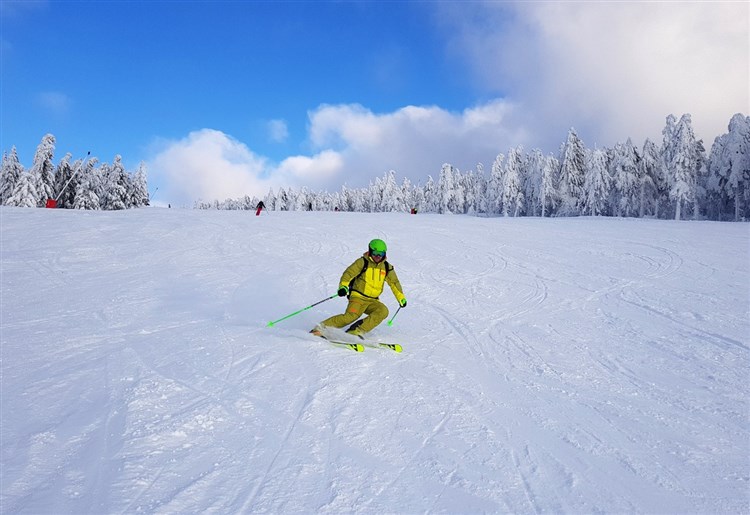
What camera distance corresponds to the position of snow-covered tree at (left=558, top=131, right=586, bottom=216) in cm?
5722

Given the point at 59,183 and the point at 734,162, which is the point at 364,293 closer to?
the point at 734,162

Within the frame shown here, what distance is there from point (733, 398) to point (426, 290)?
20.1 ft

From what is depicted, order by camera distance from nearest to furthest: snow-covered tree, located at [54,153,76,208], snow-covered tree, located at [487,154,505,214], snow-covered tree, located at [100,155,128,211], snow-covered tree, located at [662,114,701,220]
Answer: snow-covered tree, located at [662,114,701,220]
snow-covered tree, located at [100,155,128,211]
snow-covered tree, located at [54,153,76,208]
snow-covered tree, located at [487,154,505,214]

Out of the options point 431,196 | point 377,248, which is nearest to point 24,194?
point 377,248

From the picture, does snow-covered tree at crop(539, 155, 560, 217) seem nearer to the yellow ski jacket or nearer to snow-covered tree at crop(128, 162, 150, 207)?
the yellow ski jacket

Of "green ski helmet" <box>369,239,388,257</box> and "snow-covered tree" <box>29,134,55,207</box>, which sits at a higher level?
"snow-covered tree" <box>29,134,55,207</box>

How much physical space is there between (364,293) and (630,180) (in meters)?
58.2

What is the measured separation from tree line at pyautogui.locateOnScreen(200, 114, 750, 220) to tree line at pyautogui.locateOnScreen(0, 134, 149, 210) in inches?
2153

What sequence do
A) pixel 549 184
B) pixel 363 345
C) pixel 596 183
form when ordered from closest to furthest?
pixel 363 345 < pixel 596 183 < pixel 549 184

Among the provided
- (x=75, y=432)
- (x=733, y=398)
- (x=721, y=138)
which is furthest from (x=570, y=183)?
(x=75, y=432)

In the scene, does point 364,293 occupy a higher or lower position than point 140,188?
lower

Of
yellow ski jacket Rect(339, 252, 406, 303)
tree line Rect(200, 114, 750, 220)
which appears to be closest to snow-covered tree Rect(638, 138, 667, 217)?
tree line Rect(200, 114, 750, 220)

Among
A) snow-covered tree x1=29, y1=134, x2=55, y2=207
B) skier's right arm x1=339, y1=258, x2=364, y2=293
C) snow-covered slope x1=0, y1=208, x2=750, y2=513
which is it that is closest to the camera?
snow-covered slope x1=0, y1=208, x2=750, y2=513

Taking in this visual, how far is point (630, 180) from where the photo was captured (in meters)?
53.8
